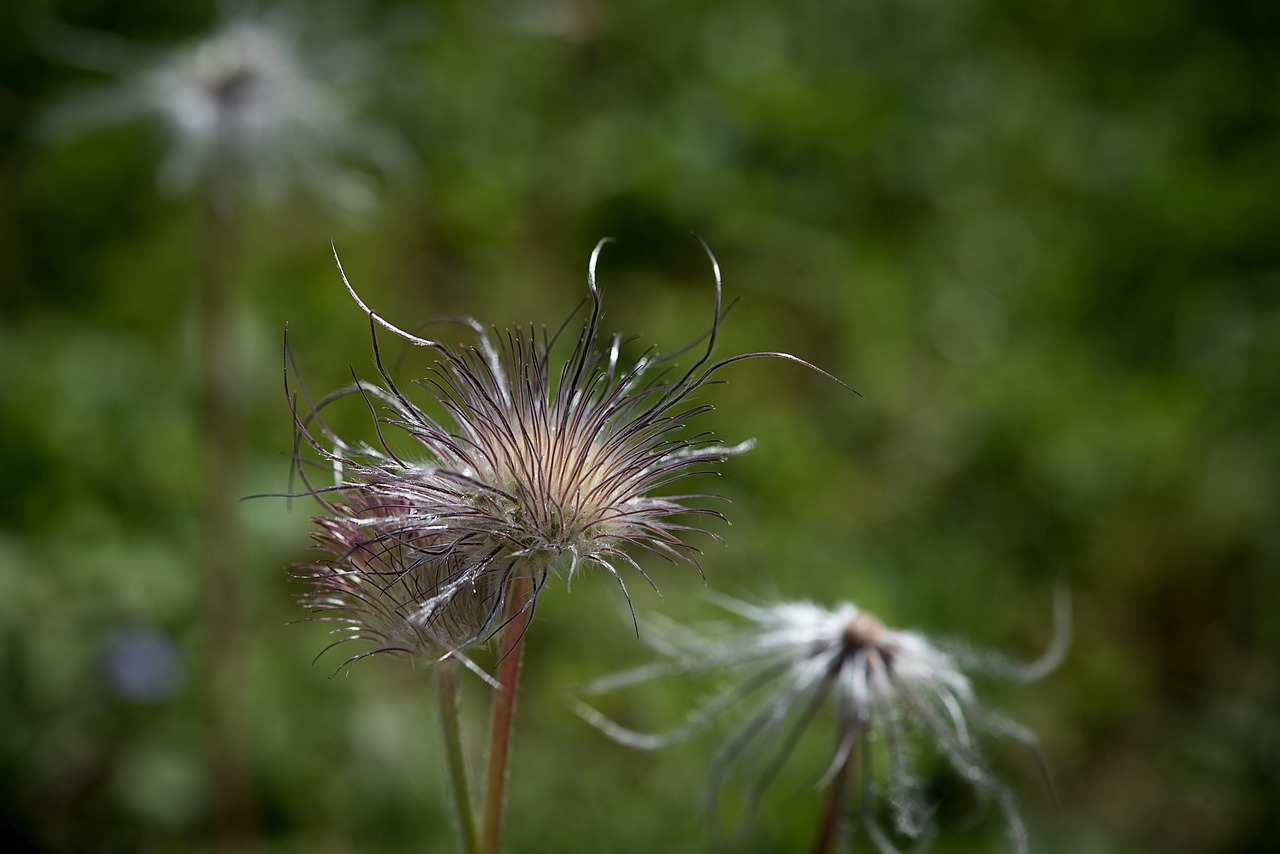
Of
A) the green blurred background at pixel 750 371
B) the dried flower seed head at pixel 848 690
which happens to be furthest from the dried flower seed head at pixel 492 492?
the green blurred background at pixel 750 371

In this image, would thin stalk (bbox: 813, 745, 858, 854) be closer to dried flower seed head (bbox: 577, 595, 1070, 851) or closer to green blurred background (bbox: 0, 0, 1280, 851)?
dried flower seed head (bbox: 577, 595, 1070, 851)

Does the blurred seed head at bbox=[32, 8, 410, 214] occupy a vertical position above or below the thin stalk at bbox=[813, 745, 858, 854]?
above

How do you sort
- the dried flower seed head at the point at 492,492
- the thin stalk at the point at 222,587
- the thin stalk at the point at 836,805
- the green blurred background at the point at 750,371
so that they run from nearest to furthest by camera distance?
the dried flower seed head at the point at 492,492 → the thin stalk at the point at 836,805 → the thin stalk at the point at 222,587 → the green blurred background at the point at 750,371

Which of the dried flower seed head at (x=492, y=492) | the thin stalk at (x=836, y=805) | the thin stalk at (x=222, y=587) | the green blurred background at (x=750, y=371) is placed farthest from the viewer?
the green blurred background at (x=750, y=371)

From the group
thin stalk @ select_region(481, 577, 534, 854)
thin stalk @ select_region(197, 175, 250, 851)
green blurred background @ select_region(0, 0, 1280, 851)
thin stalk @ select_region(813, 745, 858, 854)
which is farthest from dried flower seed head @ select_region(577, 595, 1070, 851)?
thin stalk @ select_region(197, 175, 250, 851)

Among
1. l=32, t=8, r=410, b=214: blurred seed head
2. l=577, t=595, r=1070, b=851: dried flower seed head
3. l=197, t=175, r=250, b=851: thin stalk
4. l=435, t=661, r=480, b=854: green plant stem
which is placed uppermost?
l=32, t=8, r=410, b=214: blurred seed head

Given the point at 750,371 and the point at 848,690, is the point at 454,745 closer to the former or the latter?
the point at 848,690

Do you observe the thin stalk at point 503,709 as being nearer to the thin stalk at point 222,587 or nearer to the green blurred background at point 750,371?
the green blurred background at point 750,371

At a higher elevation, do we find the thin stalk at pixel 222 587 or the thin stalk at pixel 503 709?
the thin stalk at pixel 222 587
